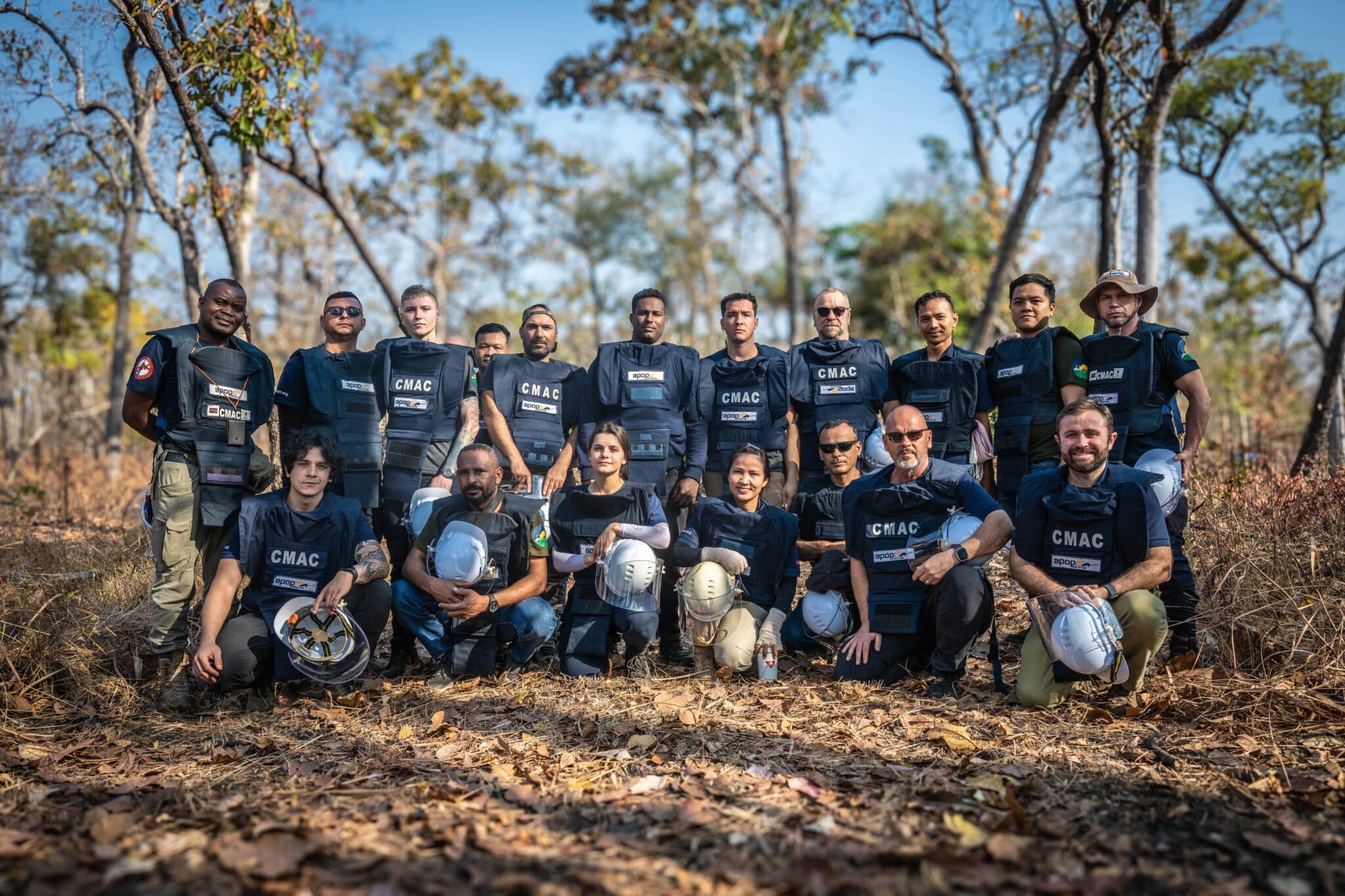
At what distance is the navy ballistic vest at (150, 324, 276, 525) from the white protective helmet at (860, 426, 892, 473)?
3740 mm

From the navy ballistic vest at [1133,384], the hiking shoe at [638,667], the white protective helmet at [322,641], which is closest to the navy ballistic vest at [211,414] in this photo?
the white protective helmet at [322,641]

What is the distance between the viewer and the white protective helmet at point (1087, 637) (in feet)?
14.2

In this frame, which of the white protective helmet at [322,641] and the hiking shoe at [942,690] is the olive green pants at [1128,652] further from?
the white protective helmet at [322,641]

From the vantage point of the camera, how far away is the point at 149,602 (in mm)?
5938

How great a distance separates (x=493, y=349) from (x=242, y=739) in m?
3.71

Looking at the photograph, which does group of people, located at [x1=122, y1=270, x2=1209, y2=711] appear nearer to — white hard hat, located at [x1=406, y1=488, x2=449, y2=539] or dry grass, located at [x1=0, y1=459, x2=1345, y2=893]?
white hard hat, located at [x1=406, y1=488, x2=449, y2=539]

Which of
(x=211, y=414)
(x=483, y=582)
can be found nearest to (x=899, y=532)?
(x=483, y=582)

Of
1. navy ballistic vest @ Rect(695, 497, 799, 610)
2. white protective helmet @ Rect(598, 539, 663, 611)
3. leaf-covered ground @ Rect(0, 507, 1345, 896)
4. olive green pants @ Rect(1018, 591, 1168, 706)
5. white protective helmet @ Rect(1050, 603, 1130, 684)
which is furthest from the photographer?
navy ballistic vest @ Rect(695, 497, 799, 610)

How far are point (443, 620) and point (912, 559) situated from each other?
2663 mm

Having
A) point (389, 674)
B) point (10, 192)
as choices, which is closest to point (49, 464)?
point (10, 192)

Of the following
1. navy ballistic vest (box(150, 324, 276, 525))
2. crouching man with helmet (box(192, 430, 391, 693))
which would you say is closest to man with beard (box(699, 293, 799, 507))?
crouching man with helmet (box(192, 430, 391, 693))

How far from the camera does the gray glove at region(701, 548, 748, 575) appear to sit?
538 cm

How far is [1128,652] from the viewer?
455 centimetres

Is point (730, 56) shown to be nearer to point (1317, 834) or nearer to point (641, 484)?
point (641, 484)
